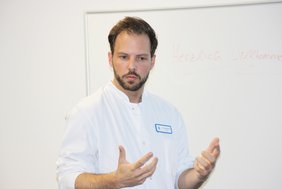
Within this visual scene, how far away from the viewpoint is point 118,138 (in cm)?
153

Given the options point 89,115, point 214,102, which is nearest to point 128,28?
point 89,115

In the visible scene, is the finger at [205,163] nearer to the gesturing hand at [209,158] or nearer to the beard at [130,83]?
the gesturing hand at [209,158]

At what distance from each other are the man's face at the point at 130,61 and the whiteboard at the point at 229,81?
750 mm

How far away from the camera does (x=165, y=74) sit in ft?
7.59

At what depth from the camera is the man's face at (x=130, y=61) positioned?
1.53 m

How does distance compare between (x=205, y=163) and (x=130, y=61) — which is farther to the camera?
(x=130, y=61)

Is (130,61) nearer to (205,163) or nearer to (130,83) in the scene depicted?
(130,83)

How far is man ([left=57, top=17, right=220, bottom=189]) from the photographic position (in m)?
1.43

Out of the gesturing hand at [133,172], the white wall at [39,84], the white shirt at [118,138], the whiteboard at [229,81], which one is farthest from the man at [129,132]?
the white wall at [39,84]

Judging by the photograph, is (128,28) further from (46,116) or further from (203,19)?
→ (46,116)

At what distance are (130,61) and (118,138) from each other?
1.13 feet

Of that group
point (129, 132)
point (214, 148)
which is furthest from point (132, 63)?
point (214, 148)

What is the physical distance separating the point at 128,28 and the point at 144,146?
0.55m

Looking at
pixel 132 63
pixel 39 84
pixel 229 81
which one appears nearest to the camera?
pixel 132 63
